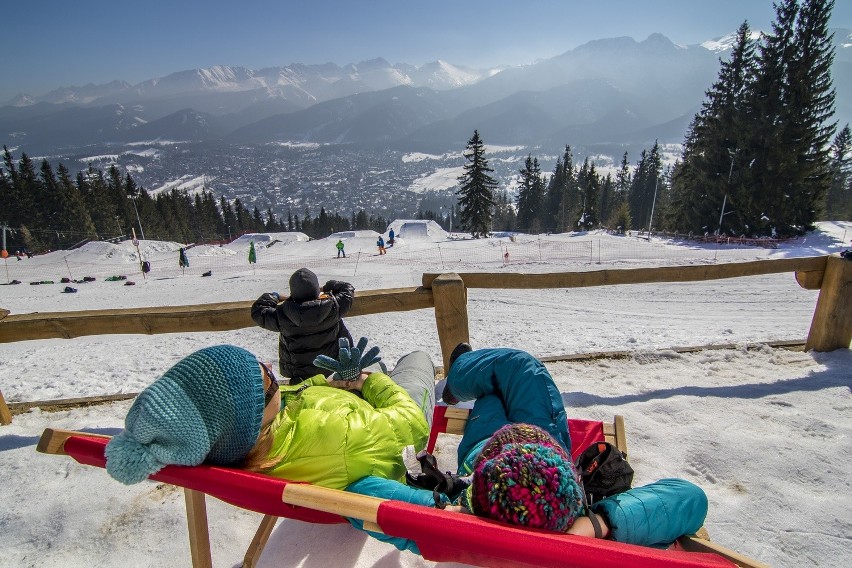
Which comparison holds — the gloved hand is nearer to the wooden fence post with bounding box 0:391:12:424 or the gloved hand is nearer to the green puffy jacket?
the green puffy jacket

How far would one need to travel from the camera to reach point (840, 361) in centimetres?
439

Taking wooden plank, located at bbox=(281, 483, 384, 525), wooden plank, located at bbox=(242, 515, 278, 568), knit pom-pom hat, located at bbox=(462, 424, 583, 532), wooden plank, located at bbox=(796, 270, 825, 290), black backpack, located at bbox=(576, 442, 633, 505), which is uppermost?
wooden plank, located at bbox=(796, 270, 825, 290)

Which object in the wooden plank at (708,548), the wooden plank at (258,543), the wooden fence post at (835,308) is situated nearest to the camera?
the wooden plank at (708,548)

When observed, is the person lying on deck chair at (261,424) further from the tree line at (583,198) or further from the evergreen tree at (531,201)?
the evergreen tree at (531,201)

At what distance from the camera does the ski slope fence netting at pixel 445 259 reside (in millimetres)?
19484

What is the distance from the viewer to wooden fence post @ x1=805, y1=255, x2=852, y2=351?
4473 millimetres

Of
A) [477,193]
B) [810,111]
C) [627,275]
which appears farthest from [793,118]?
[627,275]

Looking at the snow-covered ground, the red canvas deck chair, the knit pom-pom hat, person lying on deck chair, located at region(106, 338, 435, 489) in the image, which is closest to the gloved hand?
person lying on deck chair, located at region(106, 338, 435, 489)

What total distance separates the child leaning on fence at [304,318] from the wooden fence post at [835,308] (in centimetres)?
516

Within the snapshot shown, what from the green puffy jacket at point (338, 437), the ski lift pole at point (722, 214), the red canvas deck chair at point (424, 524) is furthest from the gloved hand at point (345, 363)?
the ski lift pole at point (722, 214)

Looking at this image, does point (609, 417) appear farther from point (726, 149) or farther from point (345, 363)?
point (726, 149)

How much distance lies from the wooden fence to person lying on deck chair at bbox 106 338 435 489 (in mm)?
1502

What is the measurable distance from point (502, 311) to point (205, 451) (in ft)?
27.7

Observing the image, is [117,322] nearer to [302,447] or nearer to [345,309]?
[345,309]
